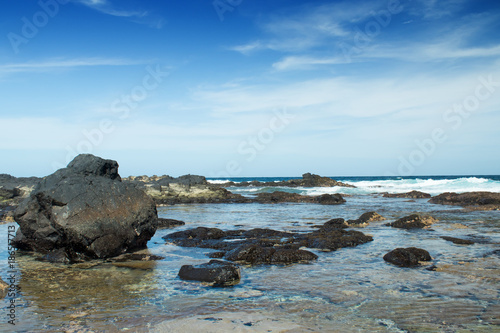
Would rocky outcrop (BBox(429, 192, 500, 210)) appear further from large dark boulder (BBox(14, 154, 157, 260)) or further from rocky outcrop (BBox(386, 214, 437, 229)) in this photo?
large dark boulder (BBox(14, 154, 157, 260))

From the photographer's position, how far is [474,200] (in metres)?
26.8

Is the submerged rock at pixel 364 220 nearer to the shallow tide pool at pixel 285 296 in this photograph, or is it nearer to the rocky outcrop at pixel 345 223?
the rocky outcrop at pixel 345 223

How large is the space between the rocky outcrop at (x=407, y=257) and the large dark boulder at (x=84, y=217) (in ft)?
22.4

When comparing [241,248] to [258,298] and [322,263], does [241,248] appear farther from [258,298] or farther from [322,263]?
[258,298]

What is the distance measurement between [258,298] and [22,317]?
365cm

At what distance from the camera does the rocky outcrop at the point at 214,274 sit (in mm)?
7371

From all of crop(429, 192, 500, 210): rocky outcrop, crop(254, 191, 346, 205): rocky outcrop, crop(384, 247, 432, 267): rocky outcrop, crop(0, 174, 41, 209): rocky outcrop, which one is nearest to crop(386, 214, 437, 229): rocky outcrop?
crop(384, 247, 432, 267): rocky outcrop

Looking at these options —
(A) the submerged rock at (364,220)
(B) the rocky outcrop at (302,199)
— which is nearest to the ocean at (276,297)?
(A) the submerged rock at (364,220)

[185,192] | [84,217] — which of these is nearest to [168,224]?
[84,217]

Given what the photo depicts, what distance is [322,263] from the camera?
362 inches

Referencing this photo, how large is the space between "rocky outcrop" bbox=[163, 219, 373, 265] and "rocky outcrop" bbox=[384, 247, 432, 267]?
1.98m

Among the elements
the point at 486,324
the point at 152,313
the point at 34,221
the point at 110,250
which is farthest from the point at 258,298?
the point at 34,221

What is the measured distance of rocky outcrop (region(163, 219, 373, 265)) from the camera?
377 inches

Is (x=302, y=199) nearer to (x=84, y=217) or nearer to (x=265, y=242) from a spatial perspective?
(x=265, y=242)
